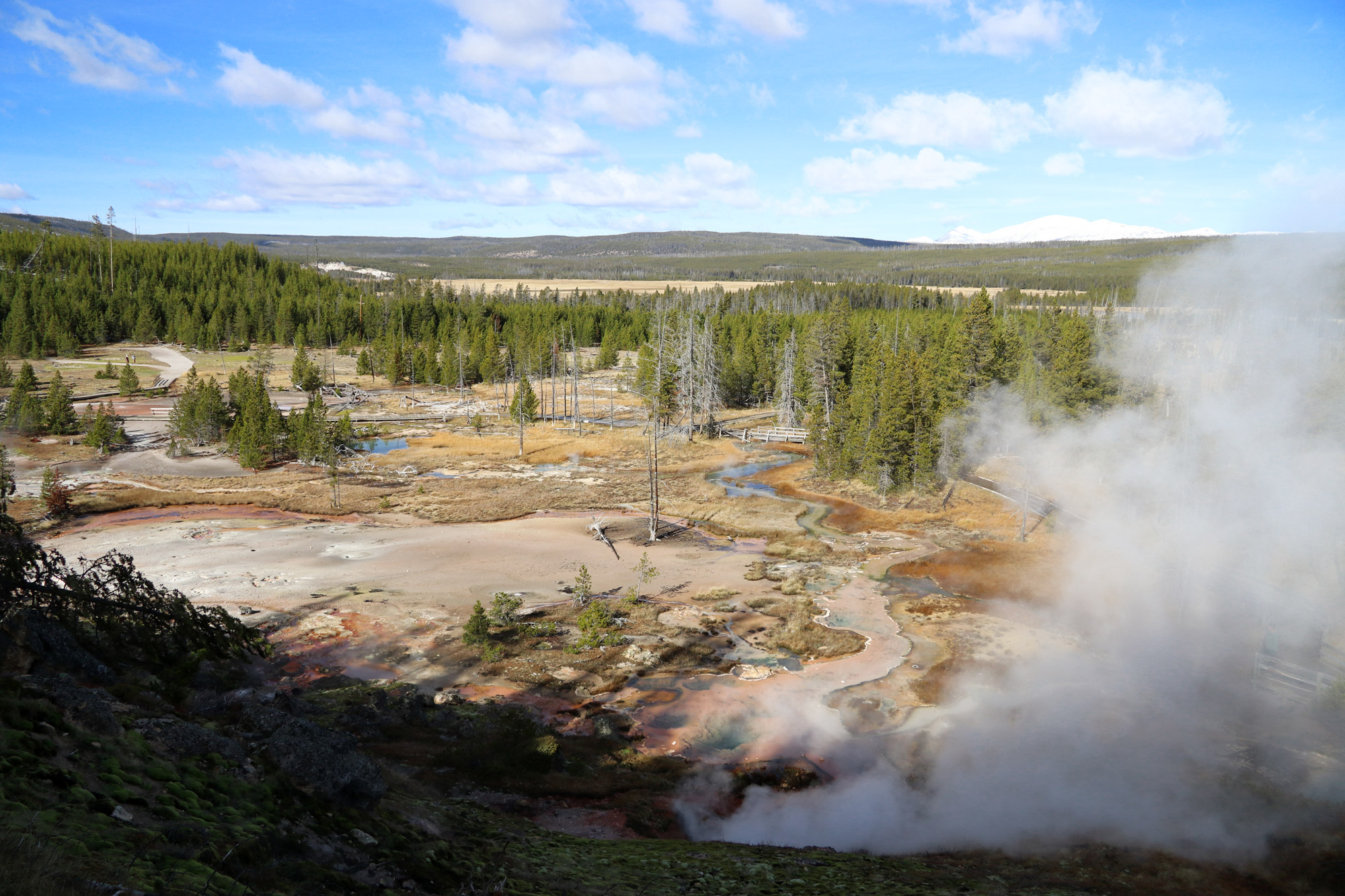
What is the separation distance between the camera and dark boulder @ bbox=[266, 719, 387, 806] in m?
11.9

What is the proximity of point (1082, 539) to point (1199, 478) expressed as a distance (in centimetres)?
1719

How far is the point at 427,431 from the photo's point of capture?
76.0m

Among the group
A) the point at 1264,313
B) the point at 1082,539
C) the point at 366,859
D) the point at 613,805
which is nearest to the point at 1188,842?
the point at 1264,313

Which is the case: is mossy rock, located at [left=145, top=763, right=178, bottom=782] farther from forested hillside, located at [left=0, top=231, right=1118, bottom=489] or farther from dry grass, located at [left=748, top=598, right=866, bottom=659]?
forested hillside, located at [left=0, top=231, right=1118, bottom=489]

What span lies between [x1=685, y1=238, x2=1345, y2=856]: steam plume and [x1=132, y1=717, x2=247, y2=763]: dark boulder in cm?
1022

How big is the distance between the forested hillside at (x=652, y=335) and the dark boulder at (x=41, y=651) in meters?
44.8

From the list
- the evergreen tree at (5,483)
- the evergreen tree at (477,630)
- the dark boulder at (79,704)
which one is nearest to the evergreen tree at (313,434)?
the evergreen tree at (5,483)

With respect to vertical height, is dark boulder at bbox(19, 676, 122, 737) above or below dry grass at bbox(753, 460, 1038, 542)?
above

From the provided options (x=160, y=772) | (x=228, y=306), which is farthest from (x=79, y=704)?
(x=228, y=306)

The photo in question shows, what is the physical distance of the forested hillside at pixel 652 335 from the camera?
5269 centimetres

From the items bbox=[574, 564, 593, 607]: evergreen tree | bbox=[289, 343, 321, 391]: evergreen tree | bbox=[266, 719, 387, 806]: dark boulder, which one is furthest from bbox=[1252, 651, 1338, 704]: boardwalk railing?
bbox=[289, 343, 321, 391]: evergreen tree

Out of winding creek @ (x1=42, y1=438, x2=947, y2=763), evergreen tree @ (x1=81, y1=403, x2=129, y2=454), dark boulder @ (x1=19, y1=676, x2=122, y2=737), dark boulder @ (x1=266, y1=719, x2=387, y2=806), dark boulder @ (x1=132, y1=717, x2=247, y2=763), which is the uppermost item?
dark boulder @ (x1=19, y1=676, x2=122, y2=737)

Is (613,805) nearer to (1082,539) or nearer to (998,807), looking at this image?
(998,807)

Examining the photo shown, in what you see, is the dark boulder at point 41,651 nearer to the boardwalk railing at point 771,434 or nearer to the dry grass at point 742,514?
the dry grass at point 742,514
